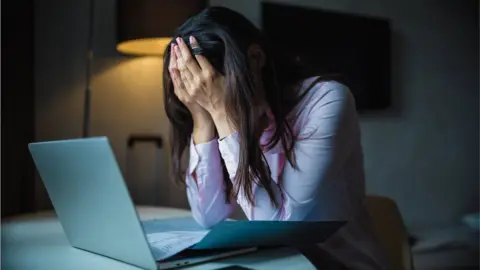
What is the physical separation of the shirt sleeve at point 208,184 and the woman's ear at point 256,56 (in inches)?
5.7

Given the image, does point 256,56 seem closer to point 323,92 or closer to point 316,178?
point 323,92

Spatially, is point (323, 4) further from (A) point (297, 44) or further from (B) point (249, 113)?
(B) point (249, 113)

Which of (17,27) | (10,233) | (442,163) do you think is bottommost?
(442,163)

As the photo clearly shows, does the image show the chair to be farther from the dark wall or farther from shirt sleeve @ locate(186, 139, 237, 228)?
the dark wall

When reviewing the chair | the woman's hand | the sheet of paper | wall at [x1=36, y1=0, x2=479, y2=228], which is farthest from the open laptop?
wall at [x1=36, y1=0, x2=479, y2=228]

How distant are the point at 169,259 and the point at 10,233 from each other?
0.36 m

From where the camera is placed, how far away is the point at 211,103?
842 millimetres

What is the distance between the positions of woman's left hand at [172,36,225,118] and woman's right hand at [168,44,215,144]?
0.03 meters

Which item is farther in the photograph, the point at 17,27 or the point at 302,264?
the point at 17,27

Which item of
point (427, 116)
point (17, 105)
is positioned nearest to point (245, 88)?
point (17, 105)

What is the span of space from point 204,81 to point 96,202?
33 cm

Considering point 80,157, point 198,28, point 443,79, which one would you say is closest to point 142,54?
point 198,28

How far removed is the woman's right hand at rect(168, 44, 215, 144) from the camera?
0.87 metres

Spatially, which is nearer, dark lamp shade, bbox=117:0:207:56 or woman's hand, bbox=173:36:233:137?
woman's hand, bbox=173:36:233:137
